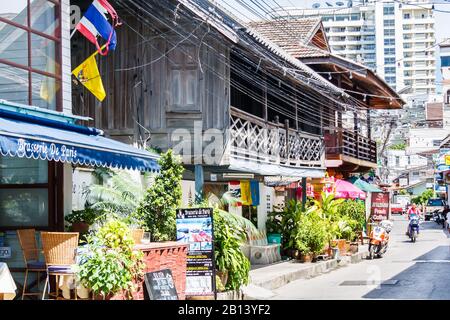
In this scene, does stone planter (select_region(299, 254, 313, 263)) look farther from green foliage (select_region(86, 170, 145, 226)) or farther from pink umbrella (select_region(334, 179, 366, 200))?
green foliage (select_region(86, 170, 145, 226))

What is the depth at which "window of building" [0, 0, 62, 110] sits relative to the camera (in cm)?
1128

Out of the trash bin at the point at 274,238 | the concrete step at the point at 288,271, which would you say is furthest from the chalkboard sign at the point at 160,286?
the trash bin at the point at 274,238

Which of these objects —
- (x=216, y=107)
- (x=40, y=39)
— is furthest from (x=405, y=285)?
(x=40, y=39)

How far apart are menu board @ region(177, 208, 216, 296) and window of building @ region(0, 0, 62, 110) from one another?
112 inches

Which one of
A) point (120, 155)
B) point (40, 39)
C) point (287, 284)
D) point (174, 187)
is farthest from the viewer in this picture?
point (287, 284)

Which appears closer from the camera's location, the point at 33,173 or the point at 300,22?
the point at 33,173

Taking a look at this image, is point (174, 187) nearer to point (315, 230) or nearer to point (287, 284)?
point (287, 284)

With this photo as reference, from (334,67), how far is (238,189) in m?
8.68

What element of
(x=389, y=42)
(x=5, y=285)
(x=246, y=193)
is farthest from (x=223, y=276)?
(x=389, y=42)

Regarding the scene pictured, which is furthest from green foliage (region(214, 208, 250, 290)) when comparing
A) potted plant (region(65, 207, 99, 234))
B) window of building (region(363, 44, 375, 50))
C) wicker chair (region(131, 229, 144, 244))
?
window of building (region(363, 44, 375, 50))

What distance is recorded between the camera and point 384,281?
17203mm

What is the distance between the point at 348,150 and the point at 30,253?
22.1 metres

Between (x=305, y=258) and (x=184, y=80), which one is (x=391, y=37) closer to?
(x=305, y=258)

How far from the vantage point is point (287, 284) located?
1767 cm
